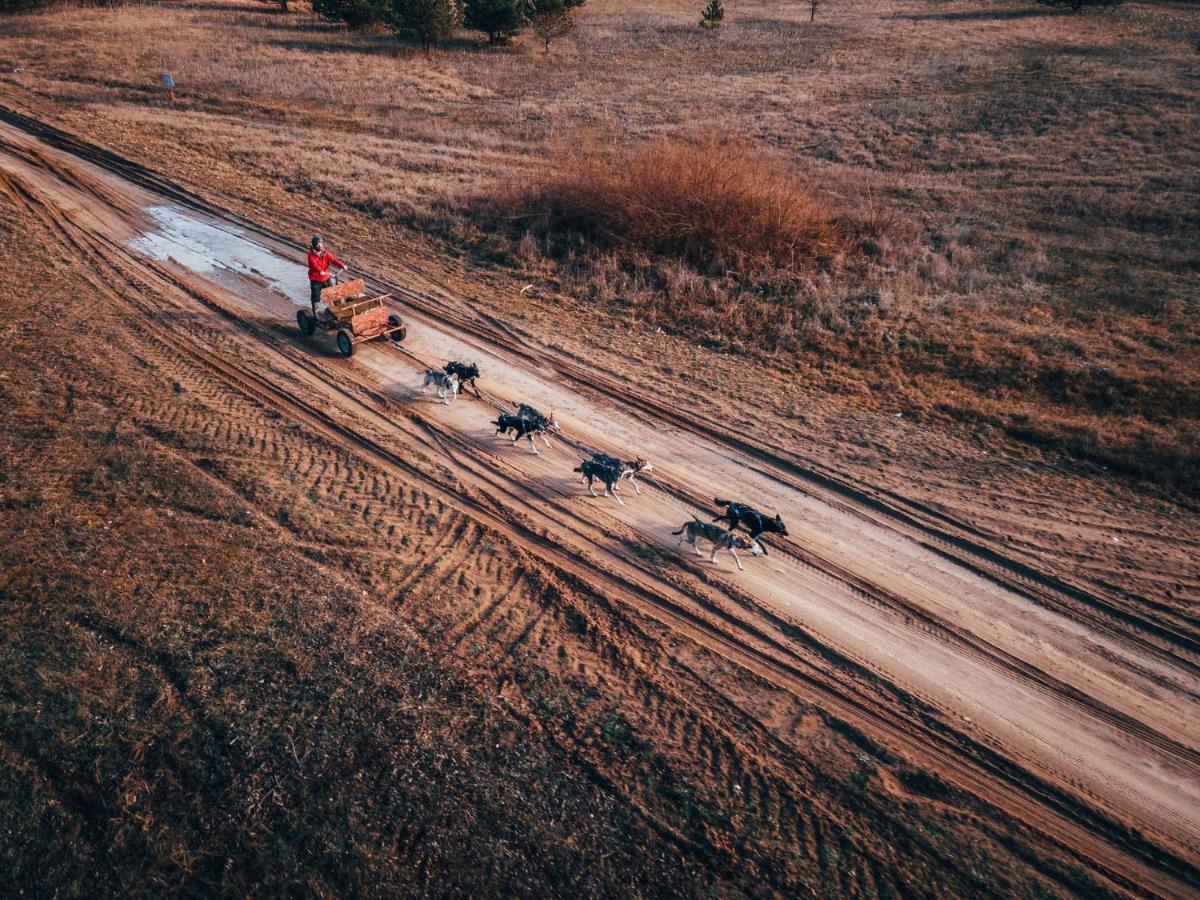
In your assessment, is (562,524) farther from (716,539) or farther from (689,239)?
(689,239)

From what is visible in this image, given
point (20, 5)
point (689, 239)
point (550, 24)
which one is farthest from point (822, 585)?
point (20, 5)

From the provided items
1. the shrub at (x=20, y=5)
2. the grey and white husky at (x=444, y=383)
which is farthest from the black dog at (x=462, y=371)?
the shrub at (x=20, y=5)

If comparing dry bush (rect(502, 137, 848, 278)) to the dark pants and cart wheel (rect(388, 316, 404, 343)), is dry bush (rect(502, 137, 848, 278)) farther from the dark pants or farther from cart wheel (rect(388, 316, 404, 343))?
the dark pants

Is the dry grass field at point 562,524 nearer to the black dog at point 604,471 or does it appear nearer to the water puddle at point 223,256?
the black dog at point 604,471

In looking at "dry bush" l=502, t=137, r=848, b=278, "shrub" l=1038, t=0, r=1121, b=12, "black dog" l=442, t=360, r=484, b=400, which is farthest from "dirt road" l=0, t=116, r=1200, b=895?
"shrub" l=1038, t=0, r=1121, b=12

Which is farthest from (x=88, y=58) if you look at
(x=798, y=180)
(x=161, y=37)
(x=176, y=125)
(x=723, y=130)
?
(x=798, y=180)
